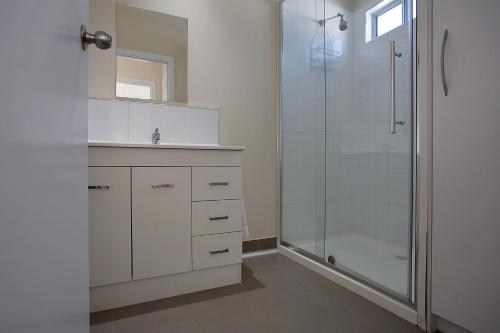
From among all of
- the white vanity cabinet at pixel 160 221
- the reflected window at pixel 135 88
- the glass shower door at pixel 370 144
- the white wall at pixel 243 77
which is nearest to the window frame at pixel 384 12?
the glass shower door at pixel 370 144

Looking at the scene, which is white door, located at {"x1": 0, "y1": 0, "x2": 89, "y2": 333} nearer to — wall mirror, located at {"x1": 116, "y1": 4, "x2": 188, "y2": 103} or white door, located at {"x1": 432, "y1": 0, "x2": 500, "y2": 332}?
white door, located at {"x1": 432, "y1": 0, "x2": 500, "y2": 332}

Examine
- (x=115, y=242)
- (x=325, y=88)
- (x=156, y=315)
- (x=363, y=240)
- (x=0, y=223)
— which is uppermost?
(x=325, y=88)

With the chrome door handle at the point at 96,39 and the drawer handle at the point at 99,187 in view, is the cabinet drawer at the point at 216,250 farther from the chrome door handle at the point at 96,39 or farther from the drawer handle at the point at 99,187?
the chrome door handle at the point at 96,39

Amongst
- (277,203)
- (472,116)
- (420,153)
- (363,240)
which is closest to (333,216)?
(363,240)

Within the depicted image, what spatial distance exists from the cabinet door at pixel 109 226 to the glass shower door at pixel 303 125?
4.28ft

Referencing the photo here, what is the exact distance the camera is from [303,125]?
222 centimetres

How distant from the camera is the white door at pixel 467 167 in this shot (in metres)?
0.95

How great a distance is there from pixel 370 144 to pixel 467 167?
2.94 feet

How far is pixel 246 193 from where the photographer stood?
224 cm

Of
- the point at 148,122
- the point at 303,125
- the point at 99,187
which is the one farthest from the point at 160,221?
the point at 303,125

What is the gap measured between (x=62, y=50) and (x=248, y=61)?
6.38 feet

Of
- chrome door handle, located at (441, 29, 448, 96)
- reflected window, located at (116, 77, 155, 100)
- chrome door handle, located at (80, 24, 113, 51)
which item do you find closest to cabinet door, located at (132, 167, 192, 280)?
reflected window, located at (116, 77, 155, 100)

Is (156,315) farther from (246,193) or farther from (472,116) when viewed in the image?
(472,116)

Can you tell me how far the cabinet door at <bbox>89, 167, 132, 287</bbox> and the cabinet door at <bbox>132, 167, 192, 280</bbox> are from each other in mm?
38
